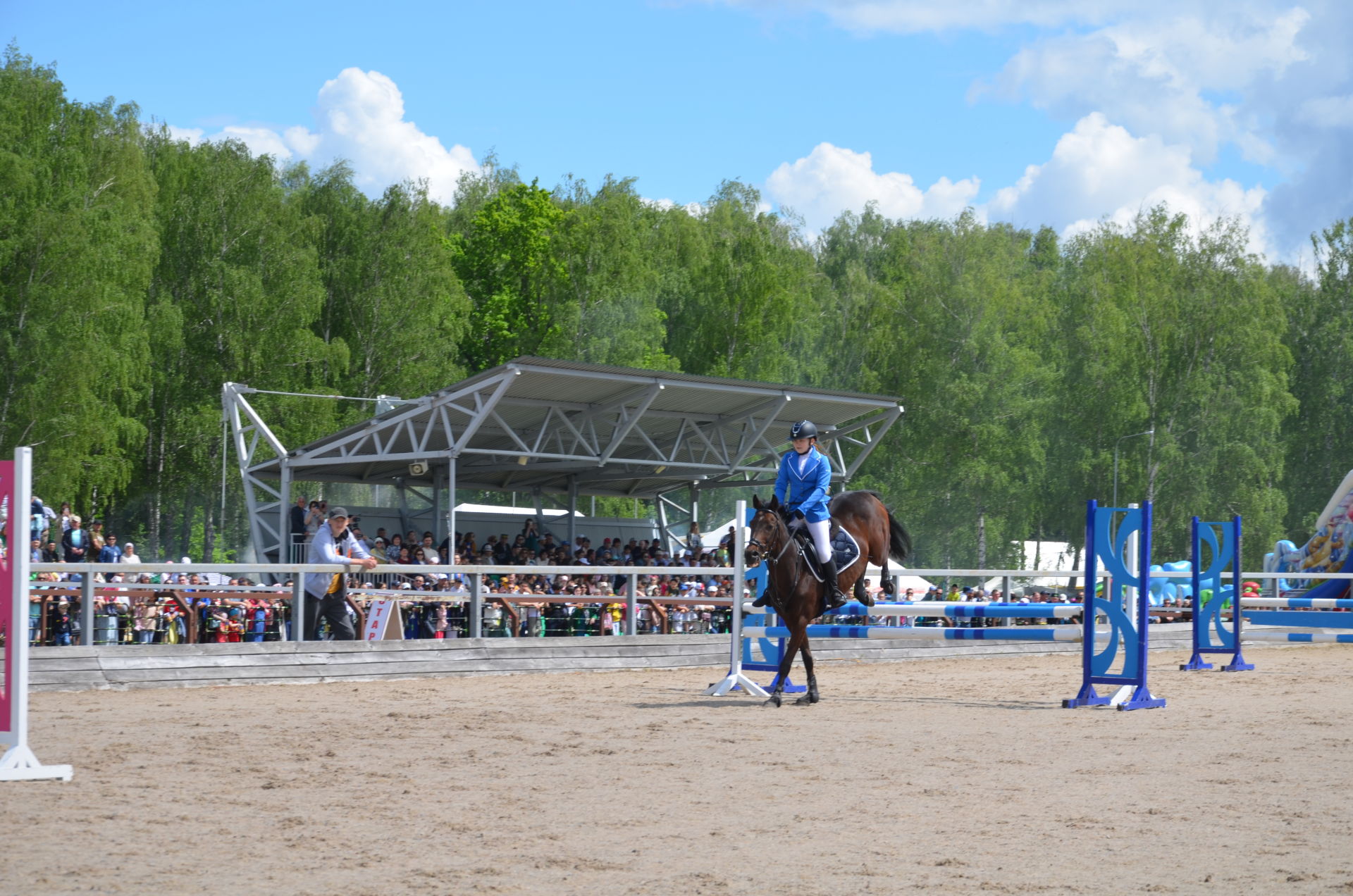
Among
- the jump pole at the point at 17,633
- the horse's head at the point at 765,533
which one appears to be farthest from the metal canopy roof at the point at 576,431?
the jump pole at the point at 17,633

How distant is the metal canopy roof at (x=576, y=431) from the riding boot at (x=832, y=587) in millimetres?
10220

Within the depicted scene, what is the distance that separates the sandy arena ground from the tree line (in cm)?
2298

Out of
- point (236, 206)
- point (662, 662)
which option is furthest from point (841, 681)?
point (236, 206)

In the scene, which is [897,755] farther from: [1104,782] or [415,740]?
[415,740]

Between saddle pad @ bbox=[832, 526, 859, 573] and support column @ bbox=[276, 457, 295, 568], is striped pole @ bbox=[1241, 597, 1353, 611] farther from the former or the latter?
support column @ bbox=[276, 457, 295, 568]

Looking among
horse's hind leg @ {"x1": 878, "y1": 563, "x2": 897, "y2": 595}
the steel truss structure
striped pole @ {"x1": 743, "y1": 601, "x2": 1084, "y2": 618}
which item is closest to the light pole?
the steel truss structure

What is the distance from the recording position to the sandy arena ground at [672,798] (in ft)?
17.3

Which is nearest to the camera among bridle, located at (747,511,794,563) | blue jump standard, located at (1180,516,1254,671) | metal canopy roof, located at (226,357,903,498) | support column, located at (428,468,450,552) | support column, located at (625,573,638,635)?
bridle, located at (747,511,794,563)

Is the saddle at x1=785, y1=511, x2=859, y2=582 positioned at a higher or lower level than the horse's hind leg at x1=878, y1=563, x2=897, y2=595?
higher

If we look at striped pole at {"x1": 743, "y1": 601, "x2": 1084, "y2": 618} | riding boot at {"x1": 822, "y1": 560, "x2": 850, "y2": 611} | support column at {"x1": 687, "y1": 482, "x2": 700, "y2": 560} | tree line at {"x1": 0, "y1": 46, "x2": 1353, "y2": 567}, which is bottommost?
striped pole at {"x1": 743, "y1": 601, "x2": 1084, "y2": 618}

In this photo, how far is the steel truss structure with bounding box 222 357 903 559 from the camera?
23000mm

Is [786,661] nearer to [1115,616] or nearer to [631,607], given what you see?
[1115,616]

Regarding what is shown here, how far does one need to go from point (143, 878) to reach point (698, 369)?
4375 cm

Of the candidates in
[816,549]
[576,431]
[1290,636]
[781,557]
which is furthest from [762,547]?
[576,431]
